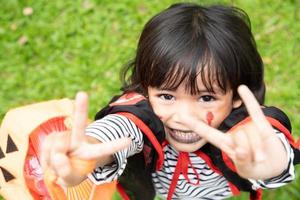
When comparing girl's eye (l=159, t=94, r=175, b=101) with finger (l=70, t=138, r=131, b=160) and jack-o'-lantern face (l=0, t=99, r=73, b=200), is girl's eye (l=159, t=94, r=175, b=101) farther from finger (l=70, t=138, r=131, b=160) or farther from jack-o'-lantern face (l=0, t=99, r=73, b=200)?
jack-o'-lantern face (l=0, t=99, r=73, b=200)

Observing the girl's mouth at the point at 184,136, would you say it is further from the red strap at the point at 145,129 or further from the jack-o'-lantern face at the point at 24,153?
the jack-o'-lantern face at the point at 24,153

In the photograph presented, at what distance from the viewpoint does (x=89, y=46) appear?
2.81 meters

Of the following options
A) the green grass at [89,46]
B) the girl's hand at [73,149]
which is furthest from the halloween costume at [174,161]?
the green grass at [89,46]

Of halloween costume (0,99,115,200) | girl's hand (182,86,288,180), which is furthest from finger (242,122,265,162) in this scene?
halloween costume (0,99,115,200)

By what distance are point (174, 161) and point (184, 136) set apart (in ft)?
0.51

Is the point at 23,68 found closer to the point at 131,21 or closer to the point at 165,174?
the point at 131,21

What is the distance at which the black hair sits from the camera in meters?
1.38

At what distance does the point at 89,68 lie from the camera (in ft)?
8.91

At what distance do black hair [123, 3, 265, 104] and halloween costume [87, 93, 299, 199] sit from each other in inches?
3.7

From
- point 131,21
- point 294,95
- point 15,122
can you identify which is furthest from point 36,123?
point 294,95

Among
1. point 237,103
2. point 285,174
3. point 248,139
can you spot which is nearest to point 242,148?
point 248,139

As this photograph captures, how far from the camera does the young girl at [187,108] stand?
4.43 feet

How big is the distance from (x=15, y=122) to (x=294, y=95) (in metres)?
1.34

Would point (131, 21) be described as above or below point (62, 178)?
below
